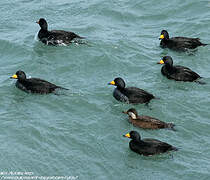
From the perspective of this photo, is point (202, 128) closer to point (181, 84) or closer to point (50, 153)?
point (181, 84)

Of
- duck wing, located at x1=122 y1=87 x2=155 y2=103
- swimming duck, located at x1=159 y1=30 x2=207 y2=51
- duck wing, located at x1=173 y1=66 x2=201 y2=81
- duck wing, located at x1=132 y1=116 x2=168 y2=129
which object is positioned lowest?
duck wing, located at x1=132 y1=116 x2=168 y2=129

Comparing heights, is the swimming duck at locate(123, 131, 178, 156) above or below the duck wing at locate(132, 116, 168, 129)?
below

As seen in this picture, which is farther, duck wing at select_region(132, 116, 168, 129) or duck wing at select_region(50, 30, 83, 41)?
duck wing at select_region(50, 30, 83, 41)

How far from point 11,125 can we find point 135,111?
345 centimetres

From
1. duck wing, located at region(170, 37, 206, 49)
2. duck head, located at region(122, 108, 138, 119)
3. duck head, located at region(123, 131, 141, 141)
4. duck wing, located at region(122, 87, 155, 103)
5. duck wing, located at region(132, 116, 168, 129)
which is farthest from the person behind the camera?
duck wing, located at region(170, 37, 206, 49)

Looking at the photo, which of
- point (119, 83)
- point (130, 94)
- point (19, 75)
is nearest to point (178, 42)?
point (119, 83)

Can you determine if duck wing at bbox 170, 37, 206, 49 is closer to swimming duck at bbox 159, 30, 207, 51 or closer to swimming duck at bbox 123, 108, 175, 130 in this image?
swimming duck at bbox 159, 30, 207, 51

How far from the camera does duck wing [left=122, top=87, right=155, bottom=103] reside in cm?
1498

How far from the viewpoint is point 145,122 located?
1385cm

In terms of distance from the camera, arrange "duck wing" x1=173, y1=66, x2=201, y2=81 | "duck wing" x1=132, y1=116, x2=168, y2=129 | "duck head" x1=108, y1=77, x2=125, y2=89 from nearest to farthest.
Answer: "duck wing" x1=132, y1=116, x2=168, y2=129 < "duck head" x1=108, y1=77, x2=125, y2=89 < "duck wing" x1=173, y1=66, x2=201, y2=81

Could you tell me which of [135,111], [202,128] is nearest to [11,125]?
[135,111]

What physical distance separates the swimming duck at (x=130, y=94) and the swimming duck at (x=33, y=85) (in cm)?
191

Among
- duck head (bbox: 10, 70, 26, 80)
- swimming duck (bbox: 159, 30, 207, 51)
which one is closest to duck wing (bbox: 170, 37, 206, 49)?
swimming duck (bbox: 159, 30, 207, 51)

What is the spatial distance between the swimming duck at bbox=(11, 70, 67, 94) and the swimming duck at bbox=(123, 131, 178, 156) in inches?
144
